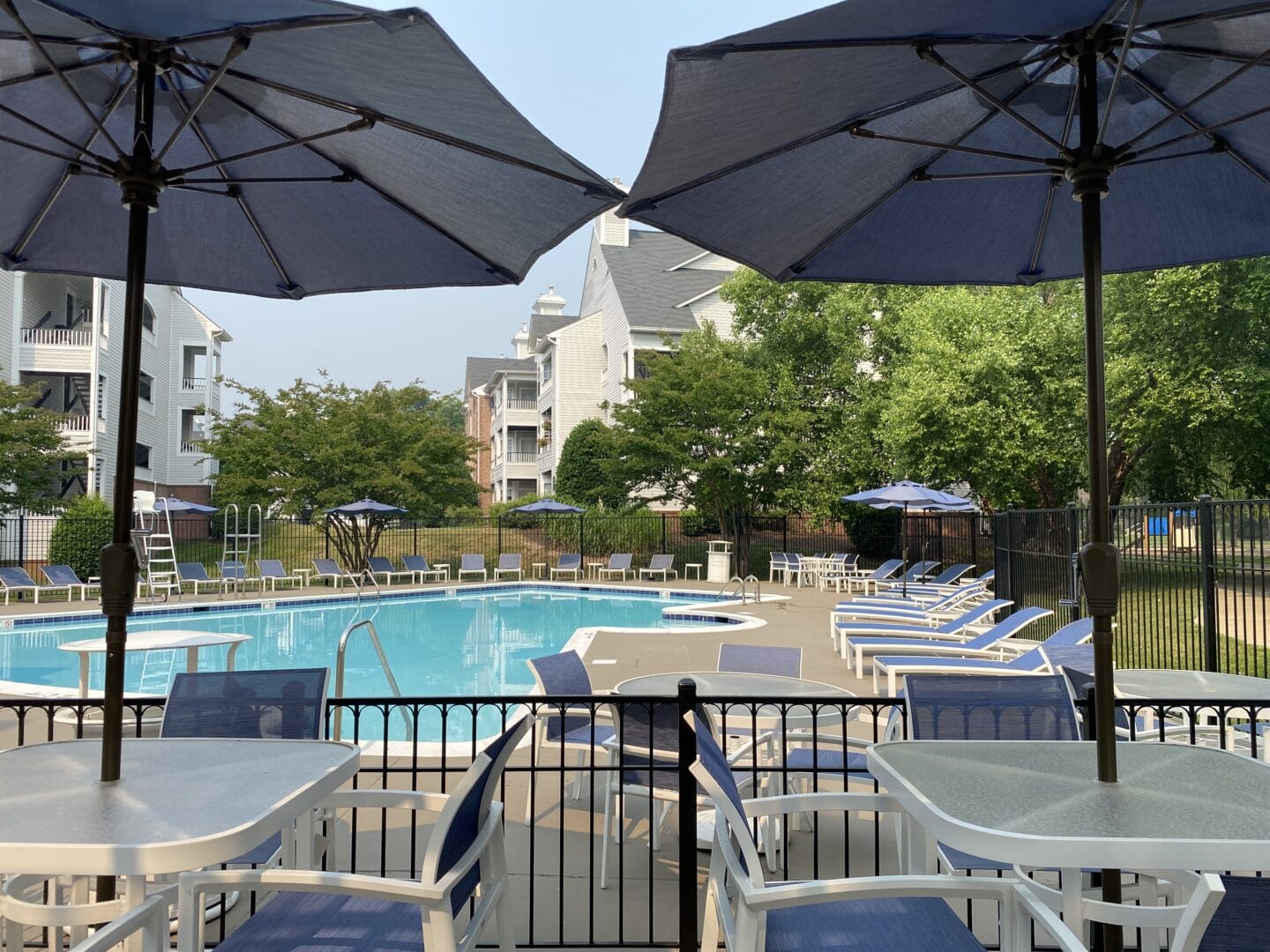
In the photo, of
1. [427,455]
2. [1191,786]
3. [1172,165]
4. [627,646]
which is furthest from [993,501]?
[1191,786]

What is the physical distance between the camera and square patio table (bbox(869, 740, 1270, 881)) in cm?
202

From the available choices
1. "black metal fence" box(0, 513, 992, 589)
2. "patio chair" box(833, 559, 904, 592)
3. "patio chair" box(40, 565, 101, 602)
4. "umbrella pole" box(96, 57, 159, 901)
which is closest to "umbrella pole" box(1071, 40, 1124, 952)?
"umbrella pole" box(96, 57, 159, 901)

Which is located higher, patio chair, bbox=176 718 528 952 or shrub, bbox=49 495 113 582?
shrub, bbox=49 495 113 582

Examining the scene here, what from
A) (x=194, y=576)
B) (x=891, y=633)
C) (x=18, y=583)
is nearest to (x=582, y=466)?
(x=194, y=576)

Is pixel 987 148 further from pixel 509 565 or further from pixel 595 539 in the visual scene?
pixel 595 539

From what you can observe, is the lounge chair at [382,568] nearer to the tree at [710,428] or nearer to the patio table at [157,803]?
the tree at [710,428]

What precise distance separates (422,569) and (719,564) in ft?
26.6

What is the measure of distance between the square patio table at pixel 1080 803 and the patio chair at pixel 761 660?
119 inches

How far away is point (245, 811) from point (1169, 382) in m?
20.1

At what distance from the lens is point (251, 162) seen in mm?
4109

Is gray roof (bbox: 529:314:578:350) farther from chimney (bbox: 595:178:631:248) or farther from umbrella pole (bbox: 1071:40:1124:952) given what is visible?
umbrella pole (bbox: 1071:40:1124:952)

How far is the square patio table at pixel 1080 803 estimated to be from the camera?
2021 millimetres

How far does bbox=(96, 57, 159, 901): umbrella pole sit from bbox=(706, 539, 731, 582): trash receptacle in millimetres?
22693

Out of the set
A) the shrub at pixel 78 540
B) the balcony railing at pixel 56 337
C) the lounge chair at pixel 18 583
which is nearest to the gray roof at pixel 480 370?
the balcony railing at pixel 56 337
